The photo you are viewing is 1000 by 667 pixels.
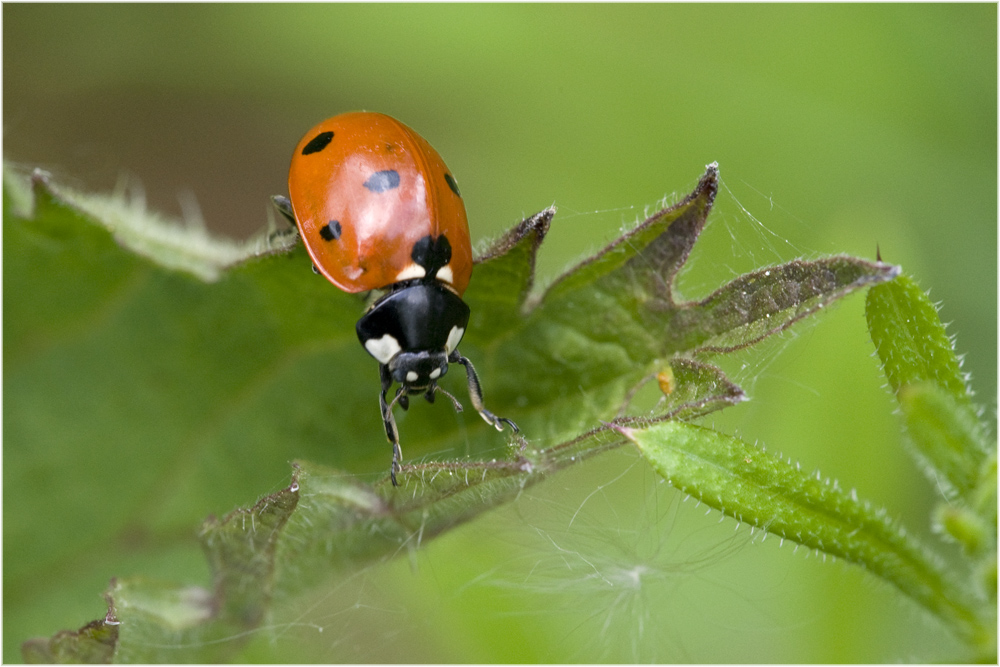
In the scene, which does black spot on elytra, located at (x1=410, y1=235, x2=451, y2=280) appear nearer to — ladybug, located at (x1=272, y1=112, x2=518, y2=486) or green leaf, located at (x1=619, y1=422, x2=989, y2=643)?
ladybug, located at (x1=272, y1=112, x2=518, y2=486)

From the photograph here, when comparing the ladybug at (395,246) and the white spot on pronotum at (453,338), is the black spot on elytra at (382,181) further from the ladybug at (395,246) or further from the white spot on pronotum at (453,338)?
the white spot on pronotum at (453,338)

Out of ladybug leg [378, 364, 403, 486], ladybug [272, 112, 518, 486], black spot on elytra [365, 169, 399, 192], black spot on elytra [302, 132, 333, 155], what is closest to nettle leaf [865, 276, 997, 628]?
ladybug [272, 112, 518, 486]

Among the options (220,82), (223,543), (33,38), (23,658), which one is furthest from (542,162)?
(23,658)

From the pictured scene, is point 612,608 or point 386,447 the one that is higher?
point 386,447

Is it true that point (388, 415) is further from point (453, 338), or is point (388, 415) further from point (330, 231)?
point (330, 231)

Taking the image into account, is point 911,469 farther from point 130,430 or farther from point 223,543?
point 130,430

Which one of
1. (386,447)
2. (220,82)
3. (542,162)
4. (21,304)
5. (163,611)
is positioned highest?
(220,82)

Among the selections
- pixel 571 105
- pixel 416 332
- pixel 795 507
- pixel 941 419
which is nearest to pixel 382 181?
pixel 416 332
